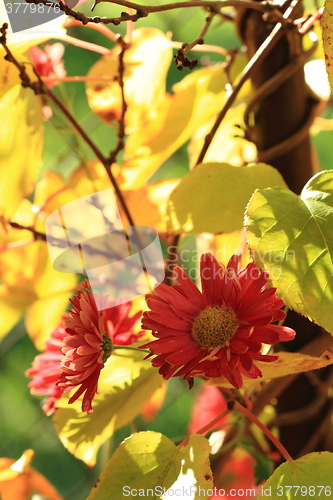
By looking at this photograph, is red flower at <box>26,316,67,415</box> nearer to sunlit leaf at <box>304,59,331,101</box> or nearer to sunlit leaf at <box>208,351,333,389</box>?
sunlit leaf at <box>208,351,333,389</box>

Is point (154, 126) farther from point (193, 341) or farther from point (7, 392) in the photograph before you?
point (7, 392)

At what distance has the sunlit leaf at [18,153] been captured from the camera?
270mm

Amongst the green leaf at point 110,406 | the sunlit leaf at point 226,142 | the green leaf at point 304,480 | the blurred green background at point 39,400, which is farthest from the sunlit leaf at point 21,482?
the blurred green background at point 39,400

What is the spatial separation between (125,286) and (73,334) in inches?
4.1

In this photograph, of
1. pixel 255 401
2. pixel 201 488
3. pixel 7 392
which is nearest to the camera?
pixel 201 488

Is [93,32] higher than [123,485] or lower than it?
higher

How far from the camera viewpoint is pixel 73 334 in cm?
20

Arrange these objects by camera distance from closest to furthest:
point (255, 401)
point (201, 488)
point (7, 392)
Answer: point (201, 488)
point (255, 401)
point (7, 392)

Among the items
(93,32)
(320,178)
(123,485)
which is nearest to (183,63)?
(320,178)

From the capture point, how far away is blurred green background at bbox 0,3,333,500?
745mm

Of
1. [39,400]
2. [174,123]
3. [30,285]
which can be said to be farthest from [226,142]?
[39,400]

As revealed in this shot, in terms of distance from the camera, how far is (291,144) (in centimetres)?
30

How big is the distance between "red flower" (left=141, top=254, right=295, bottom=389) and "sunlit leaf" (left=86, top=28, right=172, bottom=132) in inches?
6.3

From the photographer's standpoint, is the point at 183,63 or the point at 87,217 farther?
the point at 87,217
